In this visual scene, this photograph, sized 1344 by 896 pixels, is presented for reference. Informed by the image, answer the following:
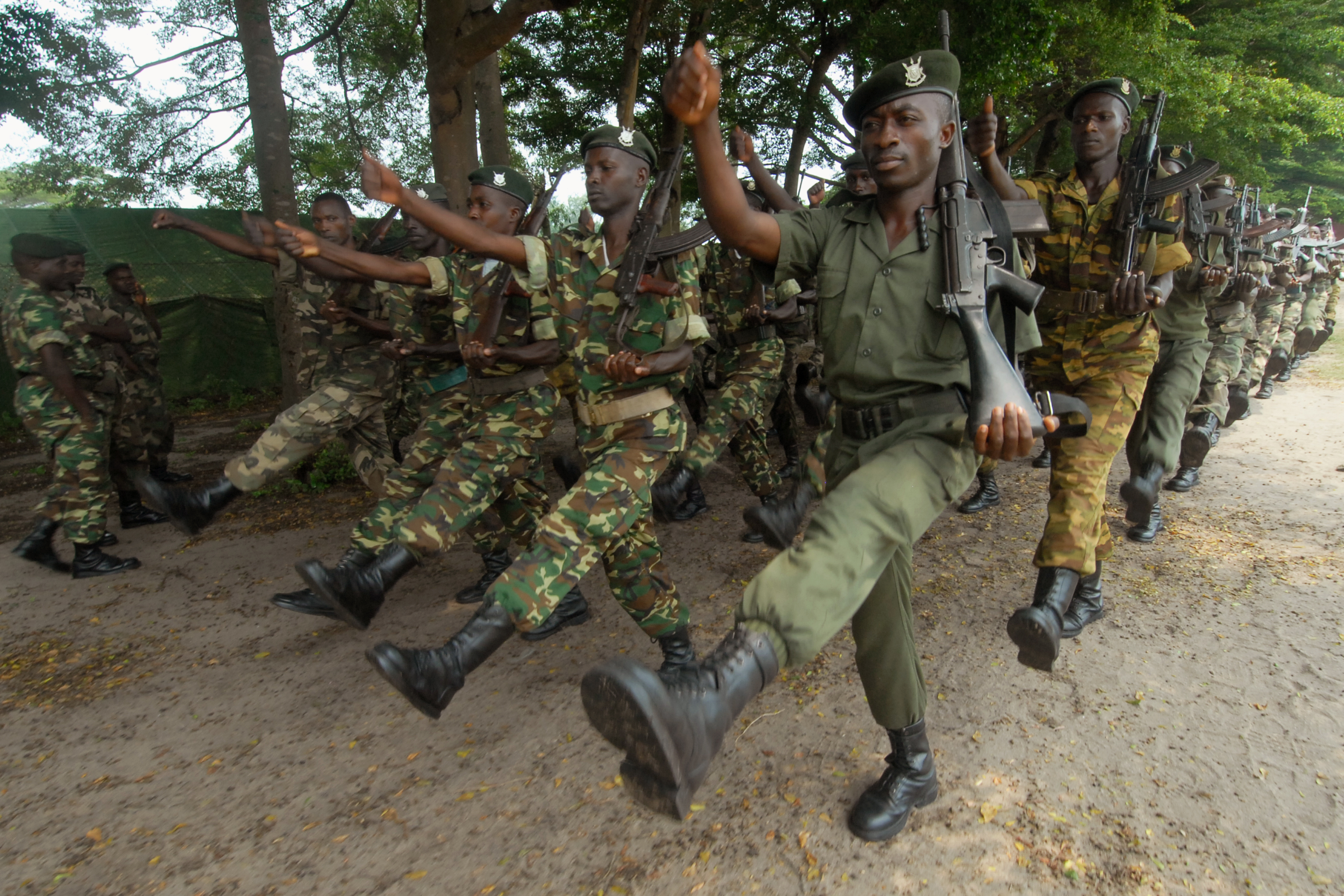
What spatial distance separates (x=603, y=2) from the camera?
12.3 meters

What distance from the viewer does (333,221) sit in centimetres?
548

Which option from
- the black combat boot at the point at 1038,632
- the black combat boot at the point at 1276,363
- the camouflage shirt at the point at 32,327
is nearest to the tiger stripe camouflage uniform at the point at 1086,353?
the black combat boot at the point at 1038,632

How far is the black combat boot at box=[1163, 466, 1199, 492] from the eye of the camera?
243 inches

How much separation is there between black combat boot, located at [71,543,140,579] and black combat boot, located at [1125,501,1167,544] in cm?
648

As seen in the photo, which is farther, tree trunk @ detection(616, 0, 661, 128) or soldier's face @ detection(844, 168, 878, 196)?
tree trunk @ detection(616, 0, 661, 128)

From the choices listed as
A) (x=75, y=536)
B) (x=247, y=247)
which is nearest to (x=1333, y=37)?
(x=247, y=247)

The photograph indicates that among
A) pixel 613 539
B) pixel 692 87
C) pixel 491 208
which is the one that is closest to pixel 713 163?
pixel 692 87

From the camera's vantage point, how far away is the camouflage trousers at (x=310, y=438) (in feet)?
15.1

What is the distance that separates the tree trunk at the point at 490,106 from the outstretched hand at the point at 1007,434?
6.98m

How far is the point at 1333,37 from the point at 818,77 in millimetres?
10638

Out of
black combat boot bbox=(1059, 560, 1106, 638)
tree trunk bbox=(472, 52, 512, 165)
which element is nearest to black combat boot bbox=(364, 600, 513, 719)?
black combat boot bbox=(1059, 560, 1106, 638)

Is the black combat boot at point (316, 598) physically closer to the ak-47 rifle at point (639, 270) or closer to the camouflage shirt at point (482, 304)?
the camouflage shirt at point (482, 304)

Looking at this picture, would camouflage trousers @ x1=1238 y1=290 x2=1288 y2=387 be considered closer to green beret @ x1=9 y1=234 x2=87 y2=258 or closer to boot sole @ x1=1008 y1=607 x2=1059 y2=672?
boot sole @ x1=1008 y1=607 x2=1059 y2=672

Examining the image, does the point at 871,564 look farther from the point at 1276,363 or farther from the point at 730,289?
the point at 1276,363
